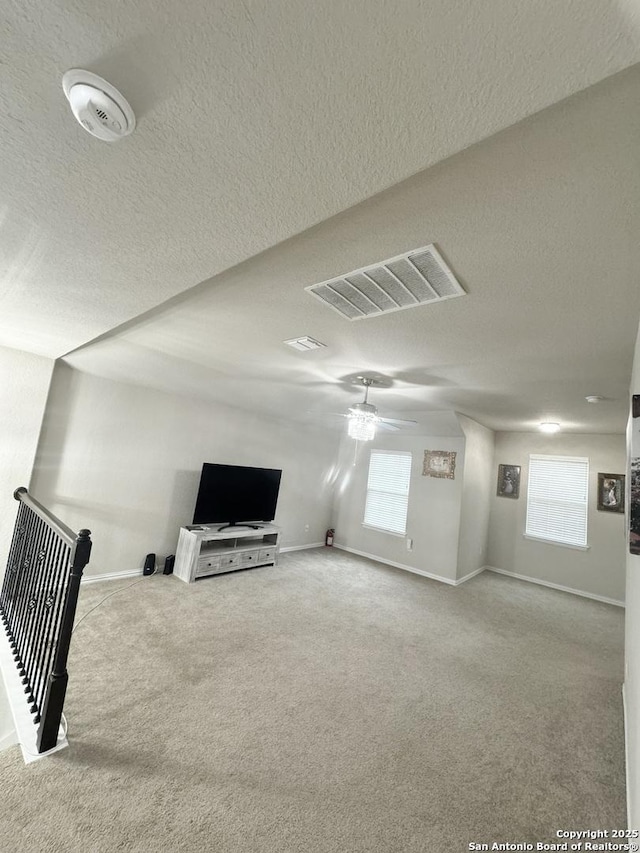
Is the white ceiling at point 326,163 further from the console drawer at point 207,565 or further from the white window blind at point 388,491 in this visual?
the white window blind at point 388,491

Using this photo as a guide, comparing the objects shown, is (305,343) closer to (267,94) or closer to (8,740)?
(267,94)

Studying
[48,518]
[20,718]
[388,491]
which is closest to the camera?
[20,718]

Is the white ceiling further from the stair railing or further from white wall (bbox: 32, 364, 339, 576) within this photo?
white wall (bbox: 32, 364, 339, 576)

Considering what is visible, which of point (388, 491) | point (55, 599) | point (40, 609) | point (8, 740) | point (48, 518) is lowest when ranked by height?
point (8, 740)

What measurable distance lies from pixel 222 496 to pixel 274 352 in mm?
2708

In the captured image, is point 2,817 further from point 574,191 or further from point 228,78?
point 574,191

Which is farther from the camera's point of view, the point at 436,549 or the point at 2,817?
the point at 436,549

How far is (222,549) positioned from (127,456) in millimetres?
1724

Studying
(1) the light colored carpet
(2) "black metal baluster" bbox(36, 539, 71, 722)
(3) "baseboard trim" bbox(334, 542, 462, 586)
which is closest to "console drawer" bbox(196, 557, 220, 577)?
(1) the light colored carpet

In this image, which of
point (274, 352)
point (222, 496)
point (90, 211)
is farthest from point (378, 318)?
point (222, 496)

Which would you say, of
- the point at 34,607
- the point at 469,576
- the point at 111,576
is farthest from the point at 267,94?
the point at 469,576

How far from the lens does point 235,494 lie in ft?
16.5

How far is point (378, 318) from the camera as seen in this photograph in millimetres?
2105

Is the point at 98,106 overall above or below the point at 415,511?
above
